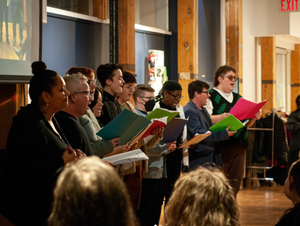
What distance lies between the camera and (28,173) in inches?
88.0

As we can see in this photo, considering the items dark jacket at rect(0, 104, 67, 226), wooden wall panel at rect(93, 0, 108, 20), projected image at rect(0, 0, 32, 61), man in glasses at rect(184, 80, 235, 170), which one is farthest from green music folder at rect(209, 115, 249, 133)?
dark jacket at rect(0, 104, 67, 226)

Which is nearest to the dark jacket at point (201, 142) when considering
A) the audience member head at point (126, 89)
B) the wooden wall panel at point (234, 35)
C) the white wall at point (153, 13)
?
the audience member head at point (126, 89)

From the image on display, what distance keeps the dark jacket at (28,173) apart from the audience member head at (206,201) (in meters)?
0.96

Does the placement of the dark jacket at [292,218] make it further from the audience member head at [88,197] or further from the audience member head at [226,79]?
the audience member head at [226,79]

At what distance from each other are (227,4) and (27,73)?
6.36m

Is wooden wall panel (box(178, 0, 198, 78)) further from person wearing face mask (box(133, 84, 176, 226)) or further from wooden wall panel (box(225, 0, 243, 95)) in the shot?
person wearing face mask (box(133, 84, 176, 226))

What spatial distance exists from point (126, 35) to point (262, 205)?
8.58ft

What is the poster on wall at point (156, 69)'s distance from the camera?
22.7 ft

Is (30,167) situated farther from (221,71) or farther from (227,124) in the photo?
(221,71)

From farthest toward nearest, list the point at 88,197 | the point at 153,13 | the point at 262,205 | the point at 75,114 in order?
the point at 153,13 → the point at 262,205 → the point at 75,114 → the point at 88,197

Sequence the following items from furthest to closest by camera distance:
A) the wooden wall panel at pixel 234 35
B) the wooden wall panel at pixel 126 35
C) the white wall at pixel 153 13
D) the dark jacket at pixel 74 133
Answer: the wooden wall panel at pixel 234 35 → the white wall at pixel 153 13 → the wooden wall panel at pixel 126 35 → the dark jacket at pixel 74 133

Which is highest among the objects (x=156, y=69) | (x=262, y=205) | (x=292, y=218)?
Answer: (x=156, y=69)

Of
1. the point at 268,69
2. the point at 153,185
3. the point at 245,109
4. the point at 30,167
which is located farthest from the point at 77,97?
the point at 268,69

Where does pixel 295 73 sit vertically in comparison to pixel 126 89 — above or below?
above
